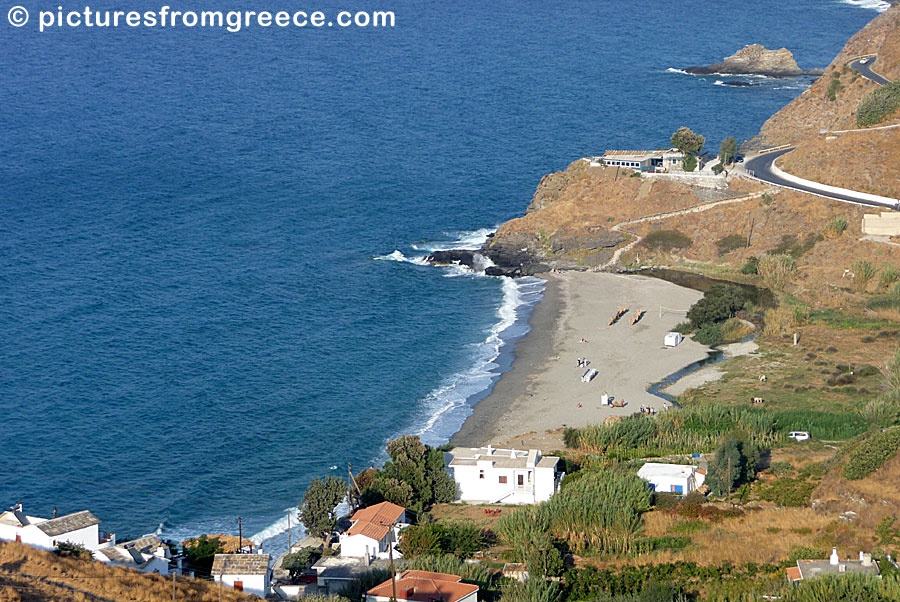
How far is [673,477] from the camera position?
66875 mm

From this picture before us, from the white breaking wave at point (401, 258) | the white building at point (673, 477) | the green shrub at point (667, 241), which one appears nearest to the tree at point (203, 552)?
the white building at point (673, 477)

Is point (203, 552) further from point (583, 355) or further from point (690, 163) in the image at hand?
point (690, 163)

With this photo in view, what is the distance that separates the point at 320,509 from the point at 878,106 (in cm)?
7751

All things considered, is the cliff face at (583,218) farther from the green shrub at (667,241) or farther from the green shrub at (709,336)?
the green shrub at (709,336)

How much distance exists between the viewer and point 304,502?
65.1 m

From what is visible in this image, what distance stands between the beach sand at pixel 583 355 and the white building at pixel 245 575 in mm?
25122

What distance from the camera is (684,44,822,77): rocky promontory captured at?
595 feet

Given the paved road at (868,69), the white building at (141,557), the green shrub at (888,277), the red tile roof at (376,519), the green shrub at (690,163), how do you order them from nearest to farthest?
the white building at (141,557), the red tile roof at (376,519), the green shrub at (888,277), the green shrub at (690,163), the paved road at (868,69)

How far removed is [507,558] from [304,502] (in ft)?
38.8

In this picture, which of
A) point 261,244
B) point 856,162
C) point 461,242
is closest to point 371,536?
point 461,242

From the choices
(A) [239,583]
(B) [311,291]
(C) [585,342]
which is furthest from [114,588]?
(B) [311,291]

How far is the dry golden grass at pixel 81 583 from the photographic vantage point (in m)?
44.4

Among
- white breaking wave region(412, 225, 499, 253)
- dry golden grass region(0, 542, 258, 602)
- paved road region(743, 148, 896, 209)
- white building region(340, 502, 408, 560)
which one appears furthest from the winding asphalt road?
dry golden grass region(0, 542, 258, 602)

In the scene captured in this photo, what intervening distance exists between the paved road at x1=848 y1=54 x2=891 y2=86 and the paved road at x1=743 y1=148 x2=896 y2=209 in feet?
48.9
